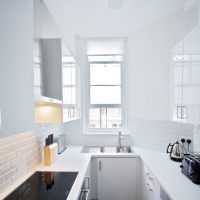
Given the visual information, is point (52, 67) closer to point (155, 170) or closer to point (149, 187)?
point (155, 170)

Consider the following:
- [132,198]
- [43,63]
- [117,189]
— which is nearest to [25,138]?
[43,63]

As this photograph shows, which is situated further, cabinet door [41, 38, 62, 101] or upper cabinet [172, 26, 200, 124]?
upper cabinet [172, 26, 200, 124]

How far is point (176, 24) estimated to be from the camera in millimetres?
2082

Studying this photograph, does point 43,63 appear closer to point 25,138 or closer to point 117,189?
point 25,138

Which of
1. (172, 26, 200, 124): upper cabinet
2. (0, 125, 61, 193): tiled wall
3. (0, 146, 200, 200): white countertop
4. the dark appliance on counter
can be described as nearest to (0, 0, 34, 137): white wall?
(0, 125, 61, 193): tiled wall

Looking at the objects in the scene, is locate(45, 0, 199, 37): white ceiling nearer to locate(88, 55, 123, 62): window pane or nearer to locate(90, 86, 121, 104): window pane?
locate(88, 55, 123, 62): window pane

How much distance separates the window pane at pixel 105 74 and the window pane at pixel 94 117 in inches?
19.0

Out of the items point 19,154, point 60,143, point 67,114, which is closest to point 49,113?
point 67,114

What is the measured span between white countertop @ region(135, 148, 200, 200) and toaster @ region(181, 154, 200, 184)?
4 centimetres

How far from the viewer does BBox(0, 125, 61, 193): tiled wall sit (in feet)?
3.96

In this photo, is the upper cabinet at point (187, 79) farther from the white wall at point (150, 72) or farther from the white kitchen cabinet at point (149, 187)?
the white kitchen cabinet at point (149, 187)

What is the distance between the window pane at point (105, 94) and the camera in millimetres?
2855

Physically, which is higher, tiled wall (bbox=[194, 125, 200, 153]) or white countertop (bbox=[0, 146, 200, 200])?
tiled wall (bbox=[194, 125, 200, 153])

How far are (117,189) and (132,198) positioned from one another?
0.24m
